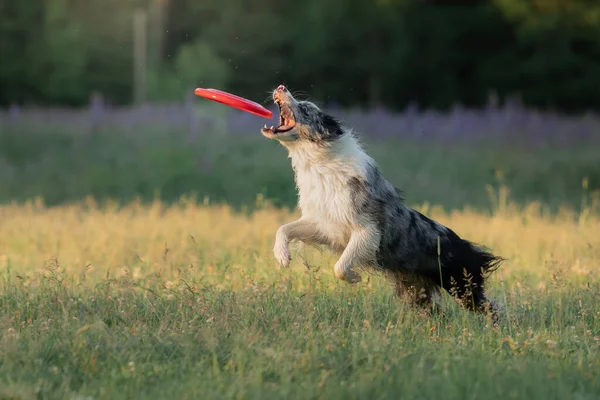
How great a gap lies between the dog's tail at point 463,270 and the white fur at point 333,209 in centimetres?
62

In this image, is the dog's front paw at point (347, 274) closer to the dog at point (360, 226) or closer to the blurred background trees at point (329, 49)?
the dog at point (360, 226)

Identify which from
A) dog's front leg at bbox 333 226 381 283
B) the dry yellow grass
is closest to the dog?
→ dog's front leg at bbox 333 226 381 283

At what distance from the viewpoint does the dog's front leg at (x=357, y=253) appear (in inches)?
266

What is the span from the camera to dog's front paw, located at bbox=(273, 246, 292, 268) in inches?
269

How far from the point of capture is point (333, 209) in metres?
6.89

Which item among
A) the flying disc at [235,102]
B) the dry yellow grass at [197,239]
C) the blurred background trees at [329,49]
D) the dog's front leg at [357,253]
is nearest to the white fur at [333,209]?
the dog's front leg at [357,253]

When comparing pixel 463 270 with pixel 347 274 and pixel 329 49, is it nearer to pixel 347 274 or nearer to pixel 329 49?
pixel 347 274

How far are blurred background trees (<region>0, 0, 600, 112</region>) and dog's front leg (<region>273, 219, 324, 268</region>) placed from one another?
68.5 ft

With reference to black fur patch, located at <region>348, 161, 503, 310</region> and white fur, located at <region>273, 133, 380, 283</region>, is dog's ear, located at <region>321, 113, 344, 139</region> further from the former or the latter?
black fur patch, located at <region>348, 161, 503, 310</region>

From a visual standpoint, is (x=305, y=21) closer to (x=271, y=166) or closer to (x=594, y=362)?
(x=271, y=166)

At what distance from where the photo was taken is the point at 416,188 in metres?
16.7

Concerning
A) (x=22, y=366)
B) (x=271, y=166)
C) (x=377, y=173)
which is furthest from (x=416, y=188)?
(x=22, y=366)

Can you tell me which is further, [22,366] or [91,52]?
[91,52]

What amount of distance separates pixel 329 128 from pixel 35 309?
250 cm
